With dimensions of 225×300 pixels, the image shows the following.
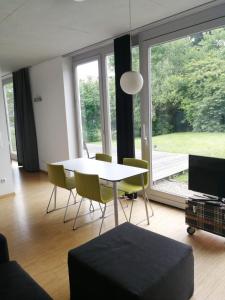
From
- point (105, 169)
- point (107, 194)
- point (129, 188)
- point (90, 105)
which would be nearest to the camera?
point (107, 194)

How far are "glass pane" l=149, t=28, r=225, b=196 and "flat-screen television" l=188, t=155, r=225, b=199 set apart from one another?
1.87 ft

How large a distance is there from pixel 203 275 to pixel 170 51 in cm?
296

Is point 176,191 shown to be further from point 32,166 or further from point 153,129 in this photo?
point 32,166

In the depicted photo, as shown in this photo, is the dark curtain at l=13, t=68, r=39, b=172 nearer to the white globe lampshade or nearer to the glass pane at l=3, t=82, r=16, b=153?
the glass pane at l=3, t=82, r=16, b=153

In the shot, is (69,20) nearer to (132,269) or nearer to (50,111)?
→ (50,111)

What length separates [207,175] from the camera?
9.48 feet

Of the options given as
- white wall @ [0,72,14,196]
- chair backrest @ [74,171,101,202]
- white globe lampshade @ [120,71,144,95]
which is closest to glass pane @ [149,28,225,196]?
white globe lampshade @ [120,71,144,95]

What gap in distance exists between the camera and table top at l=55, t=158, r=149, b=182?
2.96m

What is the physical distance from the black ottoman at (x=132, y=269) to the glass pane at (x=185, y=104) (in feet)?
5.99

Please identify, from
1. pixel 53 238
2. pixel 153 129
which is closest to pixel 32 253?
pixel 53 238

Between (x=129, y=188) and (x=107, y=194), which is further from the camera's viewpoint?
(x=129, y=188)

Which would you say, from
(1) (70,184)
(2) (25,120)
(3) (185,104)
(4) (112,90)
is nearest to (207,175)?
(3) (185,104)

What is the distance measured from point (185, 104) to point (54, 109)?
127 inches

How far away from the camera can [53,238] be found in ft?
10.2
